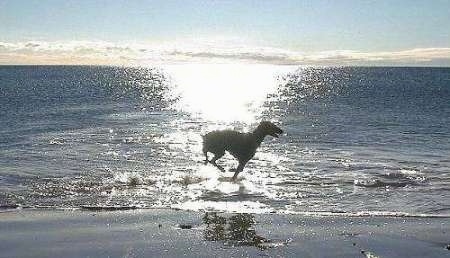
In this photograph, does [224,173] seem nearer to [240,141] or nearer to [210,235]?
[240,141]

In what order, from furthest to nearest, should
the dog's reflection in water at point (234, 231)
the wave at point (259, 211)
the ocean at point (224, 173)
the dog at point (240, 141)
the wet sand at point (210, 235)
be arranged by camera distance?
the dog at point (240, 141)
the ocean at point (224, 173)
the wave at point (259, 211)
the dog's reflection in water at point (234, 231)
the wet sand at point (210, 235)

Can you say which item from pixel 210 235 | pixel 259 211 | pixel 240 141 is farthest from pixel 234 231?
pixel 240 141

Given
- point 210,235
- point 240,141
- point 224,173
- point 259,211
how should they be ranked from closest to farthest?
point 210,235 → point 259,211 → point 240,141 → point 224,173

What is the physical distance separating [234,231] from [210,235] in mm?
566

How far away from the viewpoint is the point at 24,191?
15102 millimetres

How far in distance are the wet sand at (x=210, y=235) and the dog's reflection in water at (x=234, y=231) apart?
0.02m

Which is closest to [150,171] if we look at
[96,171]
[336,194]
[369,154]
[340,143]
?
[96,171]

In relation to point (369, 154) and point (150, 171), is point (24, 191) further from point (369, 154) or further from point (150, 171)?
point (369, 154)

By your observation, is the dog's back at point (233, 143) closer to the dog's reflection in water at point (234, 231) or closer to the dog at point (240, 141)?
the dog at point (240, 141)

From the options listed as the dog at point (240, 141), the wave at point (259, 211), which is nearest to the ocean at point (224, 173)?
the wave at point (259, 211)

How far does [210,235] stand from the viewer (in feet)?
34.1

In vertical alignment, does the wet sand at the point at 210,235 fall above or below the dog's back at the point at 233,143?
below

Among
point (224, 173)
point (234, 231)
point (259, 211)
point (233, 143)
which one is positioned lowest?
point (224, 173)

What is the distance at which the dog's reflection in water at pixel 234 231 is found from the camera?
992cm
